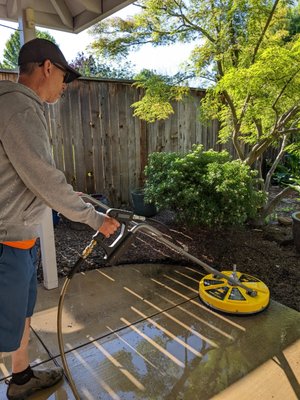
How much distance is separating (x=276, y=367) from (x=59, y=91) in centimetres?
194

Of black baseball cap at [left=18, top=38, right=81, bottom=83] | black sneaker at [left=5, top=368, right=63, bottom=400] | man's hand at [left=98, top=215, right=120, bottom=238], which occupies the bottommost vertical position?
black sneaker at [left=5, top=368, right=63, bottom=400]

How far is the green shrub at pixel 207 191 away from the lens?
321 cm

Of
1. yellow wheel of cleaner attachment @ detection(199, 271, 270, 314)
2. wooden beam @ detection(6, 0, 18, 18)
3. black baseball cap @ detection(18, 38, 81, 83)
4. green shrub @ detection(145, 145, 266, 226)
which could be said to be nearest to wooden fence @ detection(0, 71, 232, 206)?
wooden beam @ detection(6, 0, 18, 18)

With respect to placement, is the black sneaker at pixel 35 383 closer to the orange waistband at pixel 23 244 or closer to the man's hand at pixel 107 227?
the orange waistband at pixel 23 244

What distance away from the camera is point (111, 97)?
4660 millimetres

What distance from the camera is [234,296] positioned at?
2.42m

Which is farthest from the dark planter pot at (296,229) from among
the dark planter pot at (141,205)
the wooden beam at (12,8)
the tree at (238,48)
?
the wooden beam at (12,8)

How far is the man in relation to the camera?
46.7 inches

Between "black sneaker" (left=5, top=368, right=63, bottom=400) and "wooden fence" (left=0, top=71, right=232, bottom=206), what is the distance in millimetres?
3020

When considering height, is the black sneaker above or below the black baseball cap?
below

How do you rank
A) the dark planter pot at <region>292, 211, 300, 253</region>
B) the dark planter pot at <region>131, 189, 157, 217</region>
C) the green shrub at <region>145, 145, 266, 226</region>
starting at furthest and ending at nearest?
the dark planter pot at <region>131, 189, 157, 217</region>, the dark planter pot at <region>292, 211, 300, 253</region>, the green shrub at <region>145, 145, 266, 226</region>

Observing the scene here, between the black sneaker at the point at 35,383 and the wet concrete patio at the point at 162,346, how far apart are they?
0.04 metres

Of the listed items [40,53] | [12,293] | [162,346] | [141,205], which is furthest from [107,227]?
[141,205]

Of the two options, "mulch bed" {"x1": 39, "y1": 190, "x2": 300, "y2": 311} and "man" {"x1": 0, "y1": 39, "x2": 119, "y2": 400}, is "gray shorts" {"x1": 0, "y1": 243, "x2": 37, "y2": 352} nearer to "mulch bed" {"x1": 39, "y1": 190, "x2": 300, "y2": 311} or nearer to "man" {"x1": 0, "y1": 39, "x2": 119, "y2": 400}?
"man" {"x1": 0, "y1": 39, "x2": 119, "y2": 400}
